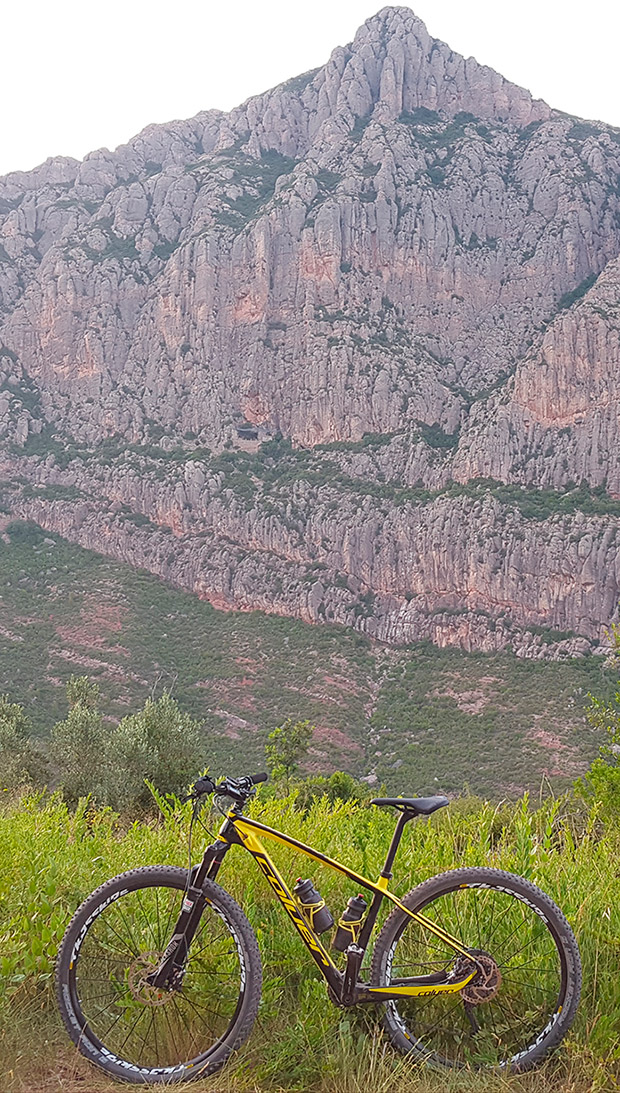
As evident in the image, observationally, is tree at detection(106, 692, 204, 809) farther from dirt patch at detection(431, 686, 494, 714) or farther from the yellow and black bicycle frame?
dirt patch at detection(431, 686, 494, 714)

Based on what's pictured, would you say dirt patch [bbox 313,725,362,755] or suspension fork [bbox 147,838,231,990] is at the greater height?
suspension fork [bbox 147,838,231,990]

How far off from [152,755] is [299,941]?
707 inches

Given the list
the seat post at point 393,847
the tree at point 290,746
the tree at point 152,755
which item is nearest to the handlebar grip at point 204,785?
the seat post at point 393,847

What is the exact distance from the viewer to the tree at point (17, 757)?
20938 millimetres

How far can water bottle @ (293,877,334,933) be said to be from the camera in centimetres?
302

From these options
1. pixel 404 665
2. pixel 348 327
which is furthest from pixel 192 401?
pixel 404 665

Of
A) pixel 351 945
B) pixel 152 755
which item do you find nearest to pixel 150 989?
pixel 351 945

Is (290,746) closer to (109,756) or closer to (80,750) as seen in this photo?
(80,750)

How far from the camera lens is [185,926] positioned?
303 centimetres

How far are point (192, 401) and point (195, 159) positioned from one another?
4115 centimetres

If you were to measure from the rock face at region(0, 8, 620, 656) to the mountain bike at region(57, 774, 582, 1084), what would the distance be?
49.0 meters

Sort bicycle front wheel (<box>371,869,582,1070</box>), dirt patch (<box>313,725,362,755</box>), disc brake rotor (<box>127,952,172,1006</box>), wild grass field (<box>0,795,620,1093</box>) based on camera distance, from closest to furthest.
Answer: wild grass field (<box>0,795,620,1093</box>) → bicycle front wheel (<box>371,869,582,1070</box>) → disc brake rotor (<box>127,952,172,1006</box>) → dirt patch (<box>313,725,362,755</box>)

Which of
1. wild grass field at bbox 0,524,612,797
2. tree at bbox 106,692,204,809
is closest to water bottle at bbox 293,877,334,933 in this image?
tree at bbox 106,692,204,809

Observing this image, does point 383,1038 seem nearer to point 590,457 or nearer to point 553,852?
point 553,852
